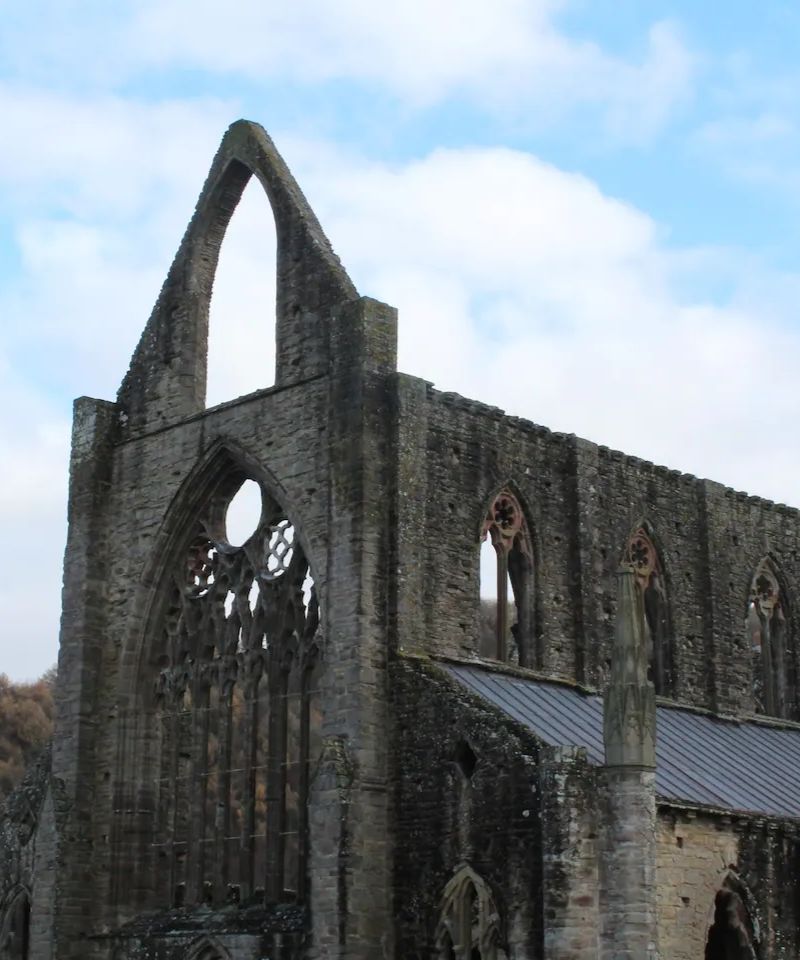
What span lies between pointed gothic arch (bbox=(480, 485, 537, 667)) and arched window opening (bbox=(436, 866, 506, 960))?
401cm

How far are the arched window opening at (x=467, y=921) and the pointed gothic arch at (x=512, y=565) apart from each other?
4.01 m

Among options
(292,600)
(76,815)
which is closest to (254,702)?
(292,600)

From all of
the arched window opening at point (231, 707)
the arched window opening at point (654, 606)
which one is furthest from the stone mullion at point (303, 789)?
the arched window opening at point (654, 606)

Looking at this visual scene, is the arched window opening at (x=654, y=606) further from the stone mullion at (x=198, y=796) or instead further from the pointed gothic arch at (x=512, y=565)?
the stone mullion at (x=198, y=796)

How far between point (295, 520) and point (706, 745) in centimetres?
634

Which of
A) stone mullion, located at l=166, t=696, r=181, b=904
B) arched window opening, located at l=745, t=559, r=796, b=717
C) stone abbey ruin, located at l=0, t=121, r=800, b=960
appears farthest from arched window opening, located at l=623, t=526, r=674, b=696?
stone mullion, located at l=166, t=696, r=181, b=904

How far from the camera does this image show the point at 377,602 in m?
20.8

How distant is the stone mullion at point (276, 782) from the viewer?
21406mm

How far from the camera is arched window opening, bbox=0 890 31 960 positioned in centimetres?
2450

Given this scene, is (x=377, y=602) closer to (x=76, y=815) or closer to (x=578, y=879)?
(x=578, y=879)

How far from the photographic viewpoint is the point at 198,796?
22891mm

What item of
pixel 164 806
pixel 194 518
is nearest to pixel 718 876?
pixel 164 806

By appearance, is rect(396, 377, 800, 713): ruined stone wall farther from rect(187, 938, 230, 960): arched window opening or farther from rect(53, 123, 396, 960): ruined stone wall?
rect(187, 938, 230, 960): arched window opening

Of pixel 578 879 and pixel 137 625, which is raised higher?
pixel 137 625
